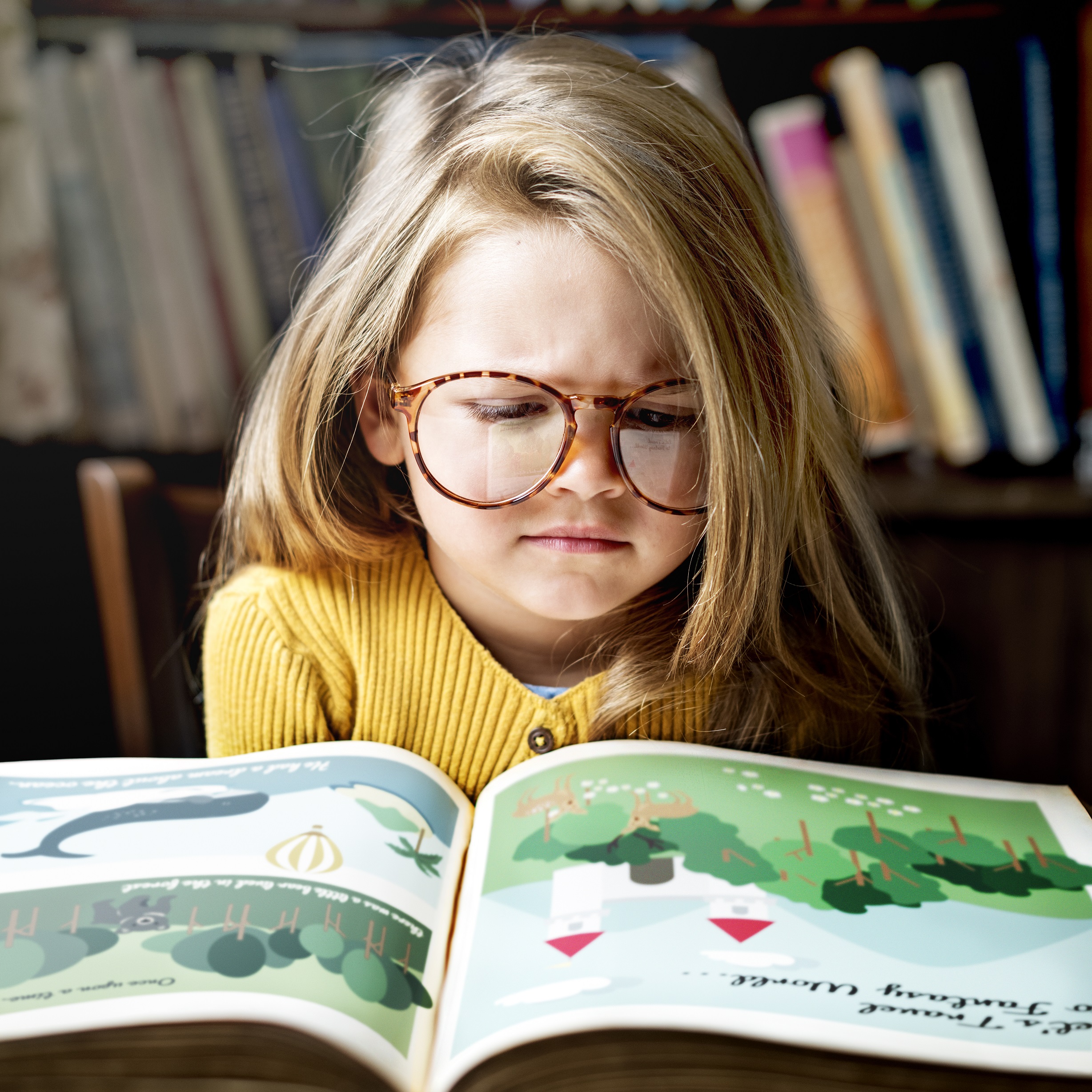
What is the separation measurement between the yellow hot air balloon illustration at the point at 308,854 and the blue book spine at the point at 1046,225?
2.92ft

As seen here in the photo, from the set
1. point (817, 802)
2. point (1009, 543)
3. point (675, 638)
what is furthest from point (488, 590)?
point (1009, 543)

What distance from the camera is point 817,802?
0.51m

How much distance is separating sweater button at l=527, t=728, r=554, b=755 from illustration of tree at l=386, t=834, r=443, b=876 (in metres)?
0.15

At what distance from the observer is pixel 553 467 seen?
20.0 inches

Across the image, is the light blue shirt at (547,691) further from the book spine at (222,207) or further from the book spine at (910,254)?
the book spine at (910,254)

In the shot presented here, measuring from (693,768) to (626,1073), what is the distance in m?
0.20

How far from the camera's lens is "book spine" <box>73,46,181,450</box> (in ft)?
2.81

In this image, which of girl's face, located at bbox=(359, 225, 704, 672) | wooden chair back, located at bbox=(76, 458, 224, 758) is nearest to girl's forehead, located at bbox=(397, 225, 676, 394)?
girl's face, located at bbox=(359, 225, 704, 672)

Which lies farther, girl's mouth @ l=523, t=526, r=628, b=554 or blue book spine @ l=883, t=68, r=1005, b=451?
blue book spine @ l=883, t=68, r=1005, b=451

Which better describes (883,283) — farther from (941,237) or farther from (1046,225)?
(1046,225)

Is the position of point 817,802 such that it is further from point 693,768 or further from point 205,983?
point 205,983

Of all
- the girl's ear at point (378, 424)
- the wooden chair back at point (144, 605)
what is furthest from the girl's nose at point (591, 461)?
the wooden chair back at point (144, 605)

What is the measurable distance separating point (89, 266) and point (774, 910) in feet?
2.77

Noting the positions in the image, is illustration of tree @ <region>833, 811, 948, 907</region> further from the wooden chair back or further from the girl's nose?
the wooden chair back
